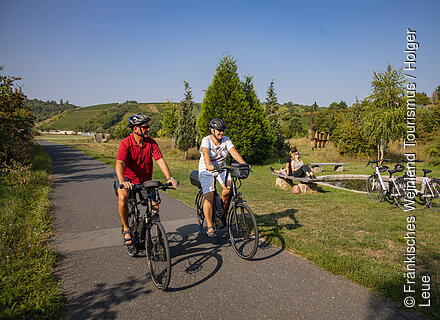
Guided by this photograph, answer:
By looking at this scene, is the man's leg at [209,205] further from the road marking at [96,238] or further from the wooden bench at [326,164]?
the wooden bench at [326,164]

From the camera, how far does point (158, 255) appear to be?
138 inches

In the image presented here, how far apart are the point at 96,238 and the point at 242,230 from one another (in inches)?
107

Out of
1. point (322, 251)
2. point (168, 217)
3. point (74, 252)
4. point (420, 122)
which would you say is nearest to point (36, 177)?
point (168, 217)

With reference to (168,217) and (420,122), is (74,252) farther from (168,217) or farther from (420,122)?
(420,122)

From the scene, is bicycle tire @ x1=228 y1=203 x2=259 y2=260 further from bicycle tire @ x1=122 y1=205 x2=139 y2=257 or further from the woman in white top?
bicycle tire @ x1=122 y1=205 x2=139 y2=257

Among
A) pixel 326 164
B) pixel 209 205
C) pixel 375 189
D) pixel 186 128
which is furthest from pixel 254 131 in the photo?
pixel 209 205

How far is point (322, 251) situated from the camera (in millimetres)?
4461

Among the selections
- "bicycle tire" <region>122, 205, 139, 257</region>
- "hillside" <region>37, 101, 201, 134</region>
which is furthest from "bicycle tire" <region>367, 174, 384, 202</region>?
"hillside" <region>37, 101, 201, 134</region>

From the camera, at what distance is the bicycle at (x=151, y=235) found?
339 centimetres

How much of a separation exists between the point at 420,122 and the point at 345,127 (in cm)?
1225

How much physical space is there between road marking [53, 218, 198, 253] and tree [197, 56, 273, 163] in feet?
39.7

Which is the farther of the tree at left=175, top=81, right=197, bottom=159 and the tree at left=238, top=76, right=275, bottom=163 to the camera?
the tree at left=175, top=81, right=197, bottom=159

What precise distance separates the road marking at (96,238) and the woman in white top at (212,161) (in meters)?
1.19

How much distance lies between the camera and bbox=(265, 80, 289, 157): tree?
79.2 feet
